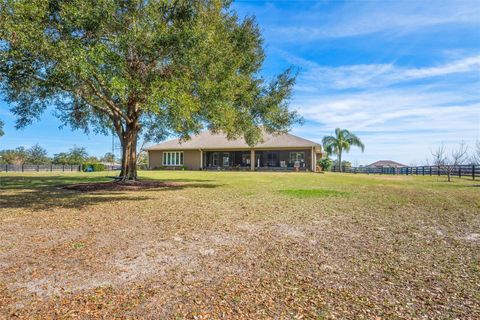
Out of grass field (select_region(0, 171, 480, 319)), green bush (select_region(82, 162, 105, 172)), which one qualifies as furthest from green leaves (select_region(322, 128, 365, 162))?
grass field (select_region(0, 171, 480, 319))

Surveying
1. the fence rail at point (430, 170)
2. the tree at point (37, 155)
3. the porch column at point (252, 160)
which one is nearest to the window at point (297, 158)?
the porch column at point (252, 160)

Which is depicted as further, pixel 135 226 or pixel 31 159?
pixel 31 159

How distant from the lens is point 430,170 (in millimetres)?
28438

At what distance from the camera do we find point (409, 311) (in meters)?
2.71

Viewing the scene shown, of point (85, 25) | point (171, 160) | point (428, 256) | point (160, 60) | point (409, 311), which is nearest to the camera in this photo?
point (409, 311)

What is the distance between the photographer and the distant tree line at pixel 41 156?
4600 cm

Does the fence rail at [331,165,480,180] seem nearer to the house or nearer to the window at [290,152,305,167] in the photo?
the house

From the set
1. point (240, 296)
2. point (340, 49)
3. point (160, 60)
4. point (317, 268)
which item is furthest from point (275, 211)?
point (340, 49)

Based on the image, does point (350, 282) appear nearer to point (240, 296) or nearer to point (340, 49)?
point (240, 296)

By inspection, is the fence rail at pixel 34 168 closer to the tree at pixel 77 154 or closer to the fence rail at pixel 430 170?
the tree at pixel 77 154

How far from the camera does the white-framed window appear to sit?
124ft

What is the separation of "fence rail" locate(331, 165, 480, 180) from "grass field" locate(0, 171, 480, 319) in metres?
17.9

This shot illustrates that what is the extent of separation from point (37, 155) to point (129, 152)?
45074mm

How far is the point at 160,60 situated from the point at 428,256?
9724mm
